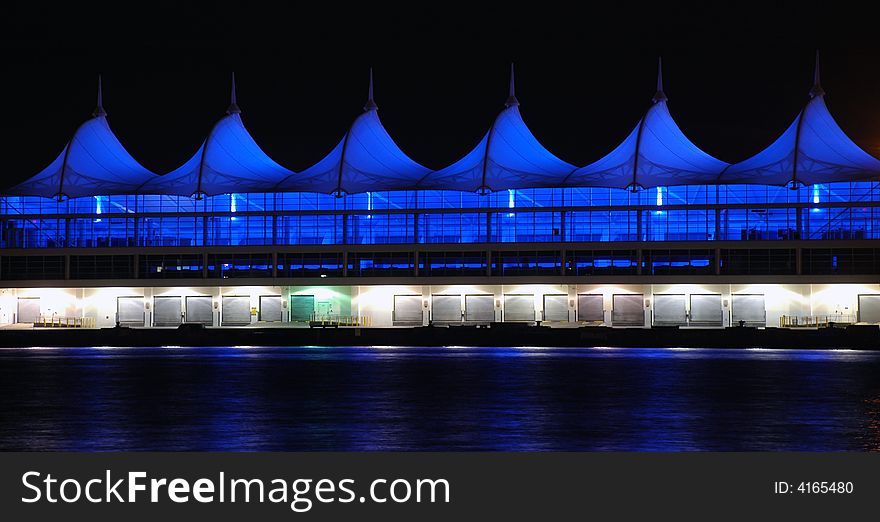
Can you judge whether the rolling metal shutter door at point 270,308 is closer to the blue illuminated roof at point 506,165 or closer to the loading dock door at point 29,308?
the blue illuminated roof at point 506,165

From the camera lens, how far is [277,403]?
1099 inches

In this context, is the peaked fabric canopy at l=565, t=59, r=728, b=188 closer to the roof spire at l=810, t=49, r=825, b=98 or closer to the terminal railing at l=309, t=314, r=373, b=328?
the roof spire at l=810, t=49, r=825, b=98

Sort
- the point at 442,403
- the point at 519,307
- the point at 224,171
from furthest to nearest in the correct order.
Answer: the point at 224,171, the point at 519,307, the point at 442,403

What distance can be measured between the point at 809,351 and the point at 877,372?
16.3 m

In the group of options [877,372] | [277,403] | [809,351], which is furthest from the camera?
[809,351]

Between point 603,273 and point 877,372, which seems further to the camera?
point 603,273

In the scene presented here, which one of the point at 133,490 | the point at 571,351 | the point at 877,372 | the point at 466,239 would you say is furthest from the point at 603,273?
the point at 133,490

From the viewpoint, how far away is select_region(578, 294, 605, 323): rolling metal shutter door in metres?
74.9

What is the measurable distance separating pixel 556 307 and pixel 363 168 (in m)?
16.4

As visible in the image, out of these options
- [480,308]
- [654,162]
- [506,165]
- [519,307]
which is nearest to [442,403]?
[519,307]

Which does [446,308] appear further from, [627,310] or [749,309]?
[749,309]

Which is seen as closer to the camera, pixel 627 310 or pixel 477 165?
pixel 627 310

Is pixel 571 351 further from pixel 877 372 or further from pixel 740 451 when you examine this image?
pixel 740 451

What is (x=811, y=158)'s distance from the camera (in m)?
72.2
